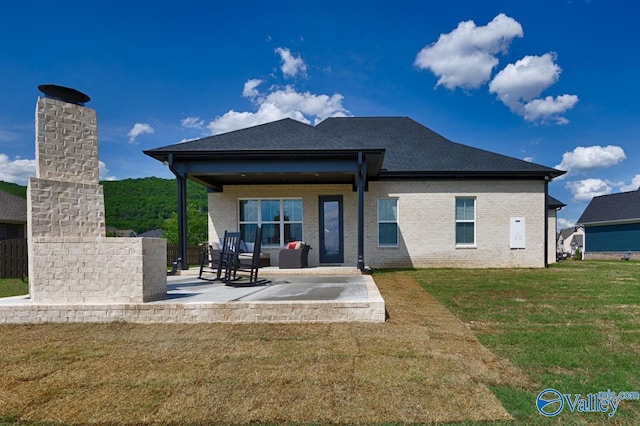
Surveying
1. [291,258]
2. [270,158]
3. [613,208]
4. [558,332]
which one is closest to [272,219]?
[291,258]

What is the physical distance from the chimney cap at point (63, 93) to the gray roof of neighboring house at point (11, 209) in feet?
74.6

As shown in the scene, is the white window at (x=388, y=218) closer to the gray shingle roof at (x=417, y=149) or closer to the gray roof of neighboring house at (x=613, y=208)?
the gray shingle roof at (x=417, y=149)

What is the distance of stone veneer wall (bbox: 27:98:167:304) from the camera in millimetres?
5012

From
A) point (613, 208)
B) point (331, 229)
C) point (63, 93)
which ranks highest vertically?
point (63, 93)

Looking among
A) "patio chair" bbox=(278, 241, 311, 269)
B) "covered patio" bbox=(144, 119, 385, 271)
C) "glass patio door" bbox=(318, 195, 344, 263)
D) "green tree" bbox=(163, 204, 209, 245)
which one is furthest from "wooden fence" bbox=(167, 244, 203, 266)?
"green tree" bbox=(163, 204, 209, 245)

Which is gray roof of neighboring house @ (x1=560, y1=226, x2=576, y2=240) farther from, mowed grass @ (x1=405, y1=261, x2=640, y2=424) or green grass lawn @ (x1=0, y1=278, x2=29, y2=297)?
green grass lawn @ (x1=0, y1=278, x2=29, y2=297)

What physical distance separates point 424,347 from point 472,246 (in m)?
10.0

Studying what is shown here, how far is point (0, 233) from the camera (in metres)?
21.9

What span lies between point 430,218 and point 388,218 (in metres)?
1.58

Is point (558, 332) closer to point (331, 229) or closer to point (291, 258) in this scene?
point (291, 258)

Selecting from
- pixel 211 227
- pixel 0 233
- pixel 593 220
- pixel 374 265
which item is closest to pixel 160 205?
pixel 0 233

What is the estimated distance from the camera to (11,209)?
22.6 metres

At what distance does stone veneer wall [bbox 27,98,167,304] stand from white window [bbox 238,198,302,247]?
24.4ft

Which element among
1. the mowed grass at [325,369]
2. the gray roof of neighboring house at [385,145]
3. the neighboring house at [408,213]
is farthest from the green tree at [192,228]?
the mowed grass at [325,369]
